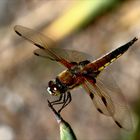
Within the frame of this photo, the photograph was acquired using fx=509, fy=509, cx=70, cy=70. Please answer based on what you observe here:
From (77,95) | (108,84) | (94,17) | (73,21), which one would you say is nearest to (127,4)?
(94,17)

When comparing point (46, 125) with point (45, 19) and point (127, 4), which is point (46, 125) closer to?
point (45, 19)

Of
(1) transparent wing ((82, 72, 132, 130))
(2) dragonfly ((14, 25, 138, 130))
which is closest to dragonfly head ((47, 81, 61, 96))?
(2) dragonfly ((14, 25, 138, 130))

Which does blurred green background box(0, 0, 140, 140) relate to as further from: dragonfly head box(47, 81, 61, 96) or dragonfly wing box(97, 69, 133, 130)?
dragonfly head box(47, 81, 61, 96)

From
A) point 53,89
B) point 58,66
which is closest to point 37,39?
point 53,89

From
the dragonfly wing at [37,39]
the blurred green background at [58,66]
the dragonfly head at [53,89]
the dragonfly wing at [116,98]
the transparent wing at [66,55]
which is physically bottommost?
the dragonfly wing at [116,98]

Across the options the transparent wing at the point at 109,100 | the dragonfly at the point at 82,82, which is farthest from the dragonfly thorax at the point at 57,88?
the transparent wing at the point at 109,100

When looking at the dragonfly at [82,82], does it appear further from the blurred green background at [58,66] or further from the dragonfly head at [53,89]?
the blurred green background at [58,66]
